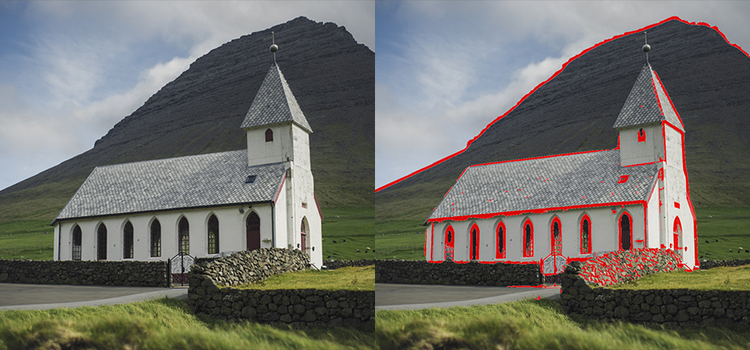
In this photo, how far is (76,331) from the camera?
46.6 ft

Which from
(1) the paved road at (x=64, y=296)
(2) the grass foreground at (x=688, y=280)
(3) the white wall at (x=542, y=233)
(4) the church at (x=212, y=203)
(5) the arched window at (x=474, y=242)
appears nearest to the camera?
(1) the paved road at (x=64, y=296)

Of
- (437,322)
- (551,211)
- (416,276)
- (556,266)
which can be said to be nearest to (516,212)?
(551,211)

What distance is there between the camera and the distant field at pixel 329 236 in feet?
234

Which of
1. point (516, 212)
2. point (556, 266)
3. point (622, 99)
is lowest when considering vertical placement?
point (556, 266)

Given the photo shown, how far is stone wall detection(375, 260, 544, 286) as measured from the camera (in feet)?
91.8

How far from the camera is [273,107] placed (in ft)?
145

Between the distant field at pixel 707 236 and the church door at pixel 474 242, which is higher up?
the church door at pixel 474 242

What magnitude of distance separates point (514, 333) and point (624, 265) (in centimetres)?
1485

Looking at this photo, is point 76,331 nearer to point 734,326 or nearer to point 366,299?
point 366,299

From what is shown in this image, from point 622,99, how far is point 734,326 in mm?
192455

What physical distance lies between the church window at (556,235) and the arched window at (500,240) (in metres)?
3.11

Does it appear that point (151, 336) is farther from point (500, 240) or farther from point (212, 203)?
point (500, 240)
